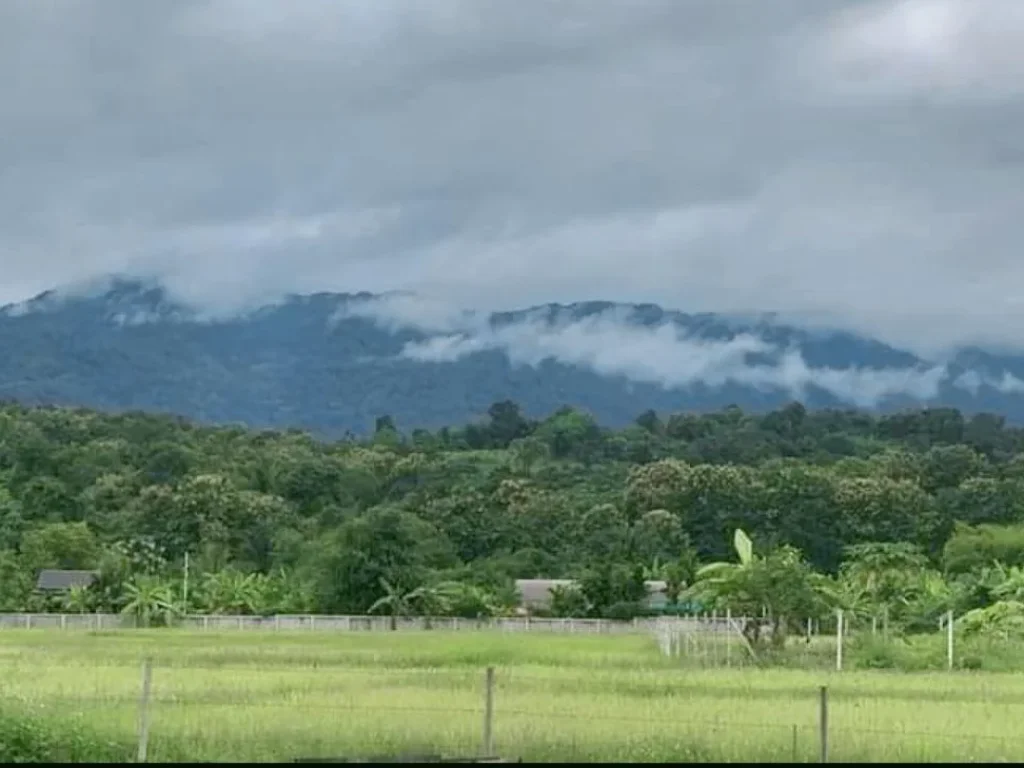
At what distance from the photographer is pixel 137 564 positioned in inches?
2926

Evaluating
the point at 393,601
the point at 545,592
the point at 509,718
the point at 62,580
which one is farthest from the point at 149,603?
the point at 509,718

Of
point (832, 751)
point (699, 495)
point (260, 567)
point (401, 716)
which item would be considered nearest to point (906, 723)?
point (832, 751)

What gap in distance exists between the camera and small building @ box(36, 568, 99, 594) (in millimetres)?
72250

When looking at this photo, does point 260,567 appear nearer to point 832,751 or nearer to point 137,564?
point 137,564

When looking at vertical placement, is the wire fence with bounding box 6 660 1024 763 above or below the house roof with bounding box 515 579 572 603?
above

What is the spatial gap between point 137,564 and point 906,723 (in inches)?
2241

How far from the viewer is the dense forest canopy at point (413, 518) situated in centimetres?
7025

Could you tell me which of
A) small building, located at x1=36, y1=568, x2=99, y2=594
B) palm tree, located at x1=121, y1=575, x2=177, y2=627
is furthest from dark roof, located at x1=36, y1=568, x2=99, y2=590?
palm tree, located at x1=121, y1=575, x2=177, y2=627

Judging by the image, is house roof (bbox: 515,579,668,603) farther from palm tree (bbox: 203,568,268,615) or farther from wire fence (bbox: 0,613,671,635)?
palm tree (bbox: 203,568,268,615)

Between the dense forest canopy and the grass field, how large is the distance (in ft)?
35.1

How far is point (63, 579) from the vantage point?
7369 cm

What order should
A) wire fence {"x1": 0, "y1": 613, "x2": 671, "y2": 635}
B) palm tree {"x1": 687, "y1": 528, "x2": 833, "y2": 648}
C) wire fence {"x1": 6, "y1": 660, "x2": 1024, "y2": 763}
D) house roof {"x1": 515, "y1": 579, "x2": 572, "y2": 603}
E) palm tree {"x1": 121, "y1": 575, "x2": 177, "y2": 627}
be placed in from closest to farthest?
wire fence {"x1": 6, "y1": 660, "x2": 1024, "y2": 763}, palm tree {"x1": 687, "y1": 528, "x2": 833, "y2": 648}, wire fence {"x1": 0, "y1": 613, "x2": 671, "y2": 635}, palm tree {"x1": 121, "y1": 575, "x2": 177, "y2": 627}, house roof {"x1": 515, "y1": 579, "x2": 572, "y2": 603}

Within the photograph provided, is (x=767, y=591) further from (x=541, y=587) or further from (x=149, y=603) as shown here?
→ (x=541, y=587)

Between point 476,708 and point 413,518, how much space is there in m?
53.4
